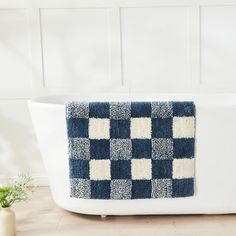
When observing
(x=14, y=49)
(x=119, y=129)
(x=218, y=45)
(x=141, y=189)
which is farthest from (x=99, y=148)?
(x=218, y=45)

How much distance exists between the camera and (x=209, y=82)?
304cm

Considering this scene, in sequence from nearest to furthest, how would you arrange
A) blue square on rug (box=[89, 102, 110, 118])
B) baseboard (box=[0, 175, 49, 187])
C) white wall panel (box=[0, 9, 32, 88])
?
blue square on rug (box=[89, 102, 110, 118])
white wall panel (box=[0, 9, 32, 88])
baseboard (box=[0, 175, 49, 187])

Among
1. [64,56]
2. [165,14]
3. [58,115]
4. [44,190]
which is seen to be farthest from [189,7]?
[44,190]

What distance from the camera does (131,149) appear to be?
221cm

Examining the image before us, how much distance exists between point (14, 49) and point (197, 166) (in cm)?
153

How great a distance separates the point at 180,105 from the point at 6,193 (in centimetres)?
98

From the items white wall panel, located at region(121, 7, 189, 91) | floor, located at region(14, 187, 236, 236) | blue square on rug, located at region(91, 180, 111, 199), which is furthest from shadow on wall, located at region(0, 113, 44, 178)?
blue square on rug, located at region(91, 180, 111, 199)

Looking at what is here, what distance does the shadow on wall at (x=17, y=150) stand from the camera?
302cm

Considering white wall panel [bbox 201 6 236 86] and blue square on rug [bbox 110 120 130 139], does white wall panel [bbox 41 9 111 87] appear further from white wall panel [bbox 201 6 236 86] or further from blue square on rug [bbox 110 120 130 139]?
blue square on rug [bbox 110 120 130 139]

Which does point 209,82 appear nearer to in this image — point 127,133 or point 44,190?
point 127,133

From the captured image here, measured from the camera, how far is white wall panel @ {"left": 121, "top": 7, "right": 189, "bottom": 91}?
297 centimetres

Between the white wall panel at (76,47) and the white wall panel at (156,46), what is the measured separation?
0.15 m

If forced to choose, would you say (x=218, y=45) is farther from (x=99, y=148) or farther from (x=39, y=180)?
(x=39, y=180)

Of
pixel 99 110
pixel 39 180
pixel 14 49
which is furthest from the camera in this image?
pixel 39 180
